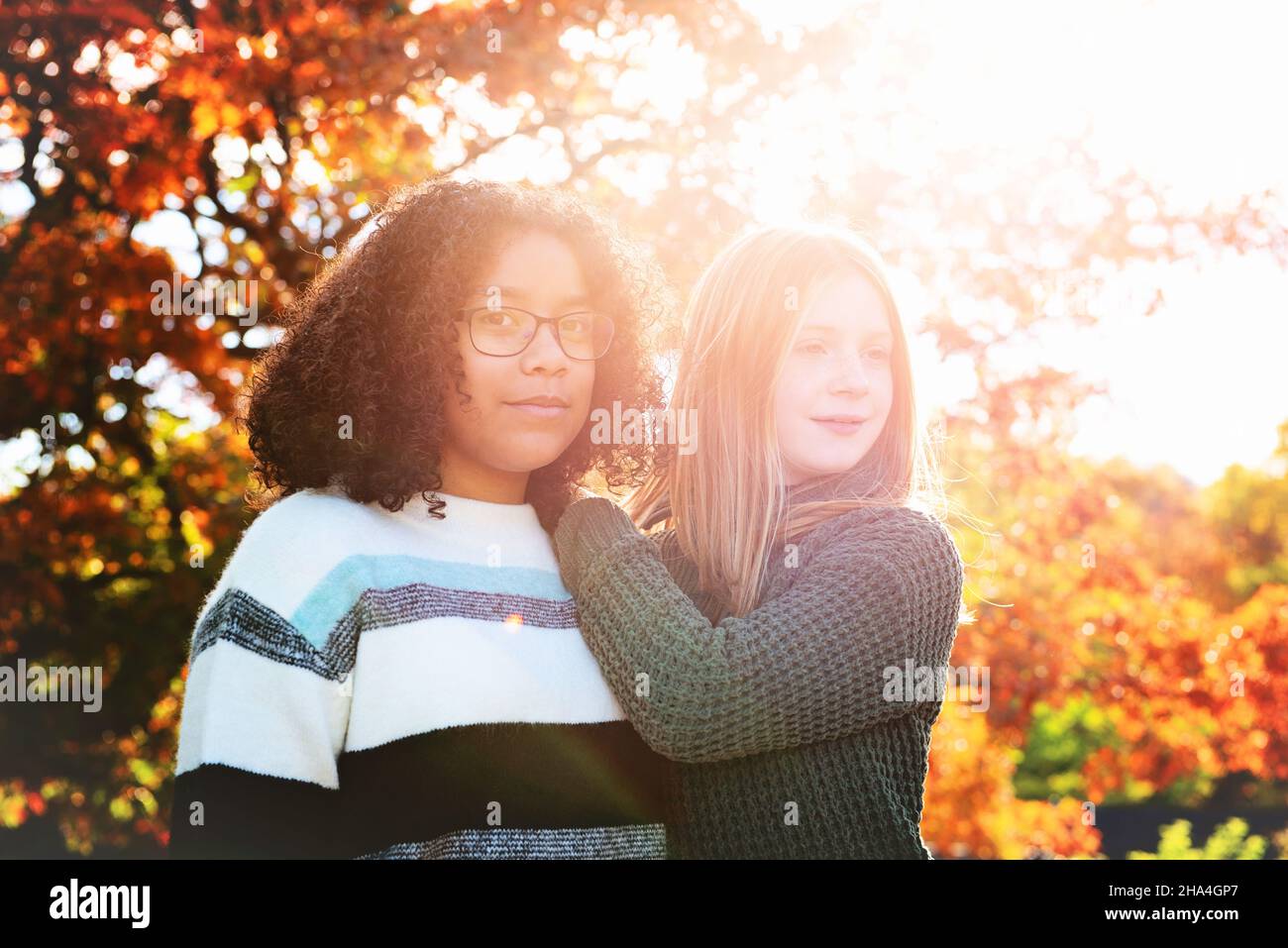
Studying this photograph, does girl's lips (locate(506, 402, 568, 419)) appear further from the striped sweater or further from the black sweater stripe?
the black sweater stripe

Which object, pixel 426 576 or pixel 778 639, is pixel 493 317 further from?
pixel 778 639

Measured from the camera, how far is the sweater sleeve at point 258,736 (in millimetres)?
1566

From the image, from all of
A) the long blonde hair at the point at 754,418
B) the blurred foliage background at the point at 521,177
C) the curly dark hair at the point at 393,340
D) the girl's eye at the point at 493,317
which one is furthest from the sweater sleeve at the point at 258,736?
the blurred foliage background at the point at 521,177

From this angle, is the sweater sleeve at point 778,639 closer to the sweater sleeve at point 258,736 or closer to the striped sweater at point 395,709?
the striped sweater at point 395,709

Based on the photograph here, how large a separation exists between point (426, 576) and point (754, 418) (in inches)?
30.6

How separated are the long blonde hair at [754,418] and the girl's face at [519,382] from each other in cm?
38

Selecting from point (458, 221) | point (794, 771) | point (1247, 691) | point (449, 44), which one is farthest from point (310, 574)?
point (1247, 691)

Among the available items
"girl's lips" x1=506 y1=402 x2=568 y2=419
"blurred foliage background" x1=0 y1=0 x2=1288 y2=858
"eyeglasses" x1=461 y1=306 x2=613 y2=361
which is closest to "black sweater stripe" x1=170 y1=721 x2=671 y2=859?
"girl's lips" x1=506 y1=402 x2=568 y2=419

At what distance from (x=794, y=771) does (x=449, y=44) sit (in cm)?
330

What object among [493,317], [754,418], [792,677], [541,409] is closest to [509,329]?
[493,317]

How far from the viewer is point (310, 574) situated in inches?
67.0

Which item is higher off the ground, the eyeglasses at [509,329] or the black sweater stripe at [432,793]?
the eyeglasses at [509,329]

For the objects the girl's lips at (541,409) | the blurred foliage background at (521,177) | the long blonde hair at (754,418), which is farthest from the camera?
the blurred foliage background at (521,177)
